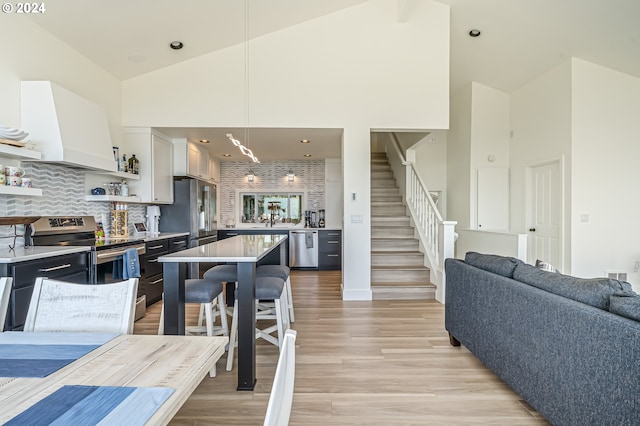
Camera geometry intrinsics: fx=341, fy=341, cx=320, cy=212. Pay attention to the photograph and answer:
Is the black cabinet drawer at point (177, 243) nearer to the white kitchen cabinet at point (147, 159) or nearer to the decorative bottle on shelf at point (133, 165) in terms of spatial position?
the white kitchen cabinet at point (147, 159)

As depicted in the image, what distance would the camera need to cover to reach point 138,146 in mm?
4703

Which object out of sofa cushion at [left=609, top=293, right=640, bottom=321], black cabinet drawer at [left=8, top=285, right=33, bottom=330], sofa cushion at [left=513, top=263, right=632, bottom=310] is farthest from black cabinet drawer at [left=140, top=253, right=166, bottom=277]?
sofa cushion at [left=609, top=293, right=640, bottom=321]

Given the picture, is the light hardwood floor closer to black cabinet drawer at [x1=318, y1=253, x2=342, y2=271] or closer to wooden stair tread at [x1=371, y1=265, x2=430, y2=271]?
wooden stair tread at [x1=371, y1=265, x2=430, y2=271]

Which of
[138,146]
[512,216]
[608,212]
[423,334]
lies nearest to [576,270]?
[608,212]

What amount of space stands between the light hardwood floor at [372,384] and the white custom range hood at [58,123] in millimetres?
1853

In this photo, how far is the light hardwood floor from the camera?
202 centimetres

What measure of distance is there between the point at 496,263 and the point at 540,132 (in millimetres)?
4257

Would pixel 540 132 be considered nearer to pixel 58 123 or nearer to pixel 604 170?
pixel 604 170

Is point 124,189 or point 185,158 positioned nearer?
point 124,189

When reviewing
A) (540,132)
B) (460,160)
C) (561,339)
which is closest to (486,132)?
(460,160)

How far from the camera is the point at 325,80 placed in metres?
4.61

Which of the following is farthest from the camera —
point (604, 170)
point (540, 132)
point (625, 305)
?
point (540, 132)

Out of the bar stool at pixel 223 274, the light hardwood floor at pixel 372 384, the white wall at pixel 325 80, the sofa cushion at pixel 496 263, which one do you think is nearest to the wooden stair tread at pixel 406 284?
the light hardwood floor at pixel 372 384

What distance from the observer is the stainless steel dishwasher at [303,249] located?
7043 mm
